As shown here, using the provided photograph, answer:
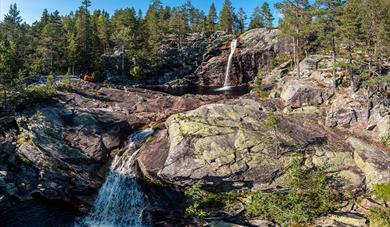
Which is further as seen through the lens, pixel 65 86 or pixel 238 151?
pixel 65 86

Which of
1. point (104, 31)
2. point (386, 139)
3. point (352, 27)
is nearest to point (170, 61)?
point (104, 31)

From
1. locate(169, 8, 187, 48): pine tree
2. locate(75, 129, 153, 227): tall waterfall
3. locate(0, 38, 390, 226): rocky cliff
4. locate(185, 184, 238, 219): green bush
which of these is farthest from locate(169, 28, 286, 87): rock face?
locate(185, 184, 238, 219): green bush

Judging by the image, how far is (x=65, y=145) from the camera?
89.4ft

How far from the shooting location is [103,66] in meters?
72.4

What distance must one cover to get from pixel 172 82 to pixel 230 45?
18.2 meters

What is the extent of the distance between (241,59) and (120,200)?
192ft

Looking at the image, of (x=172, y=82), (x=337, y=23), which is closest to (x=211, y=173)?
(x=337, y=23)

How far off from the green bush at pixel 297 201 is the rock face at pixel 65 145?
42.7 ft

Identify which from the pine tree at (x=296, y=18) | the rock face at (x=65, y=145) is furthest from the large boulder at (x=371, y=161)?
the pine tree at (x=296, y=18)

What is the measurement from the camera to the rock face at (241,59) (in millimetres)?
75312

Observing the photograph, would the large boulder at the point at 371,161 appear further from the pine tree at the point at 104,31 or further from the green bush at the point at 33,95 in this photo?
the pine tree at the point at 104,31

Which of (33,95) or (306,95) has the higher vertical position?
(33,95)

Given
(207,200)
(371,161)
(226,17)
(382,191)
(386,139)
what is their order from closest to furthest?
(382,191) → (207,200) → (371,161) → (386,139) → (226,17)

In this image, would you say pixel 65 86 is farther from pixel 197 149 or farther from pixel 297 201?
pixel 297 201
